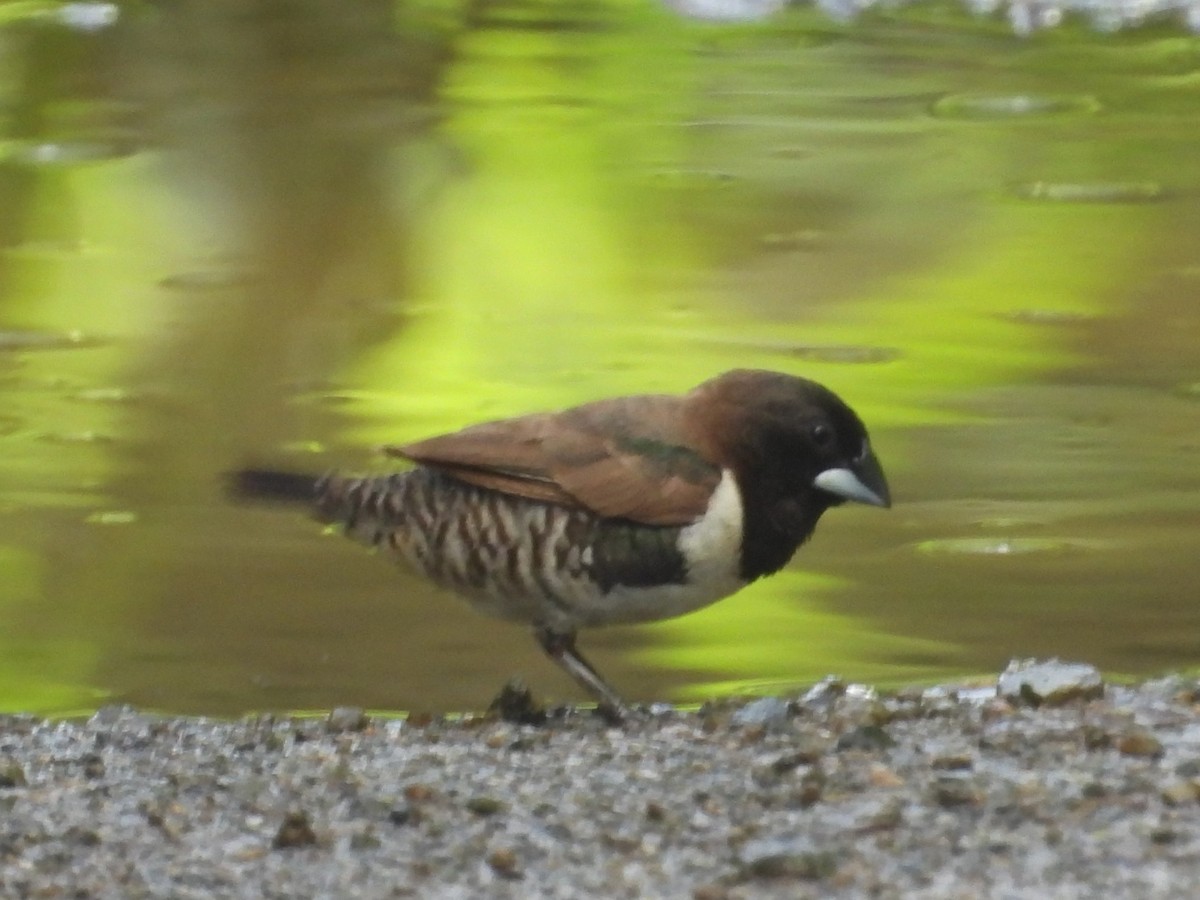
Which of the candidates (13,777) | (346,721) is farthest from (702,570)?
(13,777)

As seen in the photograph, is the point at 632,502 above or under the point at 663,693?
above

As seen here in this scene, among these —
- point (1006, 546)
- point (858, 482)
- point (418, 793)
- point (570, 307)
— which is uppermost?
point (858, 482)

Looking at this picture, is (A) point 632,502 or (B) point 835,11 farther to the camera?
(B) point 835,11

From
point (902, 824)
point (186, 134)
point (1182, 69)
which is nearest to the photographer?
point (902, 824)

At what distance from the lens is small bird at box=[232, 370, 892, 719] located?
427 cm

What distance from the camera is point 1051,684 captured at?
4242 millimetres

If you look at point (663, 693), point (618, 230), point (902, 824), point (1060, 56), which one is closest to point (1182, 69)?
point (1060, 56)

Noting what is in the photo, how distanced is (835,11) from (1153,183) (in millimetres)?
4311

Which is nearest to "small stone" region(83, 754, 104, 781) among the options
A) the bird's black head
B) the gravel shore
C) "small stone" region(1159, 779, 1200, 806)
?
the gravel shore

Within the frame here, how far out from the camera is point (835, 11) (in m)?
13.5

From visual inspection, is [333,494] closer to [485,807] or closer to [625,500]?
[625,500]

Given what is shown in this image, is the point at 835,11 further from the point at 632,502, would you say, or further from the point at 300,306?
the point at 632,502

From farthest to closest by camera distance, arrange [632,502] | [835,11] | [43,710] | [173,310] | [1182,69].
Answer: [835,11] < [1182,69] < [173,310] < [43,710] < [632,502]

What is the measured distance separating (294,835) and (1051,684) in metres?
1.46
